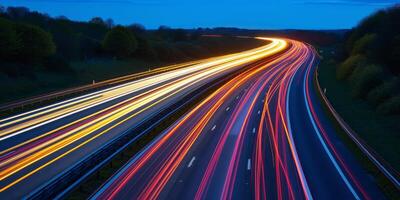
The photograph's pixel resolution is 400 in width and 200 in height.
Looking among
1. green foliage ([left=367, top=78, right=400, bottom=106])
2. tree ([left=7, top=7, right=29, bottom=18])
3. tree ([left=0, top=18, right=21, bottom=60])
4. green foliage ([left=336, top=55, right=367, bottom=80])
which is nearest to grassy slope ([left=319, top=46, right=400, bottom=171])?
green foliage ([left=367, top=78, right=400, bottom=106])

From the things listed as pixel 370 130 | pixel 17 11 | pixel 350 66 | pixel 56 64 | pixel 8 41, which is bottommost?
pixel 370 130

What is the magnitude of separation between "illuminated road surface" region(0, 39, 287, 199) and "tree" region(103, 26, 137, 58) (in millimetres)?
29477

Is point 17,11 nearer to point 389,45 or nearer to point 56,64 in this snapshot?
point 56,64

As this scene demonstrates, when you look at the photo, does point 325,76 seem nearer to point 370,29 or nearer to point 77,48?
point 370,29

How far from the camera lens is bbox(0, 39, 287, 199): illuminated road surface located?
2238 centimetres

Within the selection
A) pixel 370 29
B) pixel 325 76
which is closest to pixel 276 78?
pixel 325 76

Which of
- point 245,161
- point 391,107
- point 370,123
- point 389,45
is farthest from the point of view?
point 389,45

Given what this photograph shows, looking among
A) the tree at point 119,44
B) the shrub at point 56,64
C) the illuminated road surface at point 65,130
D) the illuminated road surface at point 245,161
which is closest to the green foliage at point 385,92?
the illuminated road surface at point 245,161

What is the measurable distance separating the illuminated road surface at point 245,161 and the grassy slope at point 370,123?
2079 mm

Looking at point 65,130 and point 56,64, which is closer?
point 65,130

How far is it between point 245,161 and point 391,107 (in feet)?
71.2

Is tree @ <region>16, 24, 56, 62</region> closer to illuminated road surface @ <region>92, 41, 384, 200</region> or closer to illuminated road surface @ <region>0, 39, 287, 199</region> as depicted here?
illuminated road surface @ <region>0, 39, 287, 199</region>

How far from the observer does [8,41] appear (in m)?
57.9

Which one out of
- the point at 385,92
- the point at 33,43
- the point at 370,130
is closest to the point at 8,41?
the point at 33,43
